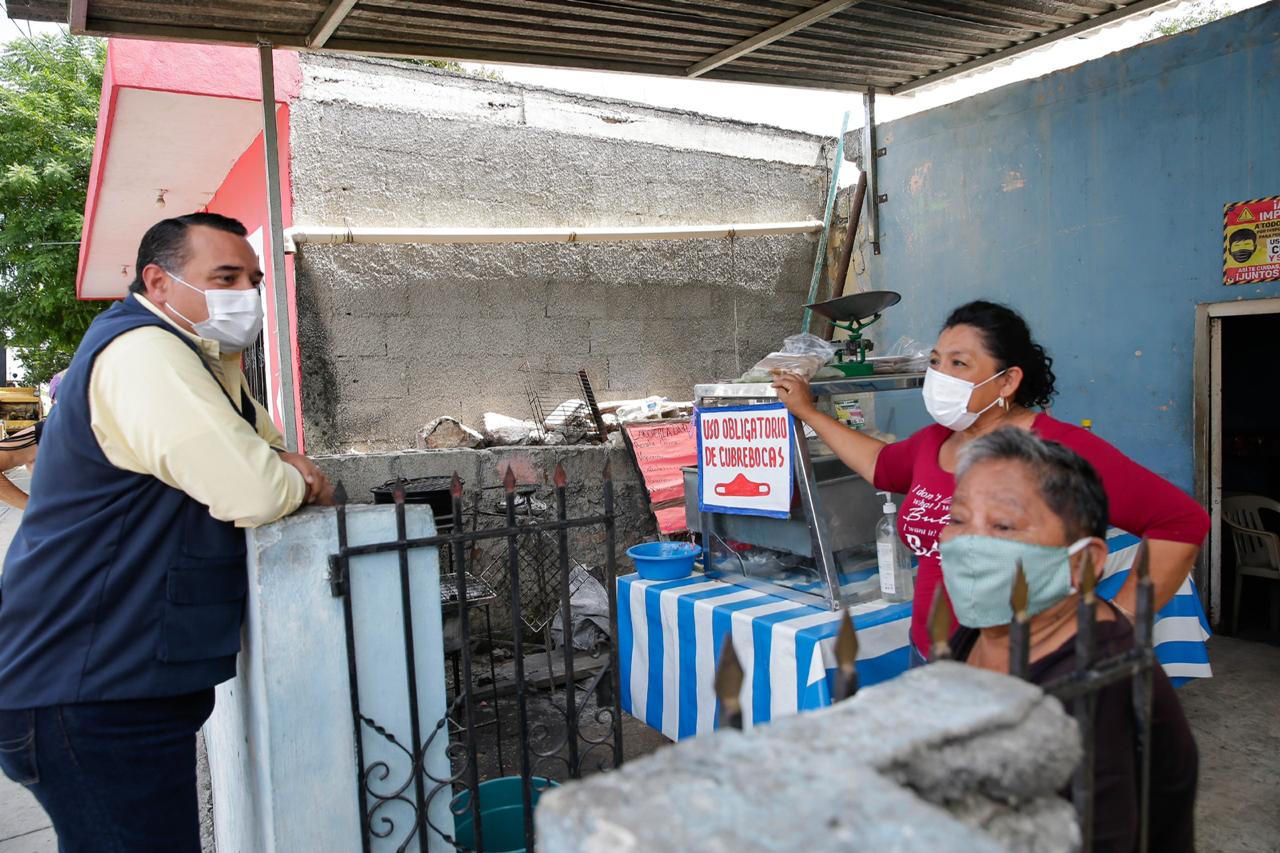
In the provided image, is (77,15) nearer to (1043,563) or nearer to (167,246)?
(167,246)

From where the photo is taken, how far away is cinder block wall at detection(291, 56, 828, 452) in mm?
6137

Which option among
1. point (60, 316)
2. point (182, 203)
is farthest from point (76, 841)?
point (60, 316)

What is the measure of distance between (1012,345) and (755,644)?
1.31 m

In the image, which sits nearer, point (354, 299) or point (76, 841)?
point (76, 841)

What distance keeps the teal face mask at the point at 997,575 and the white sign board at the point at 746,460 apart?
1.45 meters

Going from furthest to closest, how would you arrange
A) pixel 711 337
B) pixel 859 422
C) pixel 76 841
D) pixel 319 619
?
pixel 711 337
pixel 859 422
pixel 319 619
pixel 76 841

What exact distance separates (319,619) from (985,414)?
1961 millimetres

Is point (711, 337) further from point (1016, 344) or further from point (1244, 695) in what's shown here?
point (1016, 344)

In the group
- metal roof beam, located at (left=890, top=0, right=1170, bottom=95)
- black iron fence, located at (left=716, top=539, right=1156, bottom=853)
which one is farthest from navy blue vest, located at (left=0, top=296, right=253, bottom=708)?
metal roof beam, located at (left=890, top=0, right=1170, bottom=95)

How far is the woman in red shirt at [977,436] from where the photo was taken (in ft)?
7.30

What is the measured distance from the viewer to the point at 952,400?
2514mm

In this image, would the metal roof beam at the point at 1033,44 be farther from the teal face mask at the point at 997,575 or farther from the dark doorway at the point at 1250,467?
the teal face mask at the point at 997,575

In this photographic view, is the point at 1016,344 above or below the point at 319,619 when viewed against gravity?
above

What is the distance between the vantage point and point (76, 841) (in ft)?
6.11
